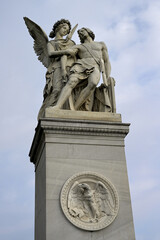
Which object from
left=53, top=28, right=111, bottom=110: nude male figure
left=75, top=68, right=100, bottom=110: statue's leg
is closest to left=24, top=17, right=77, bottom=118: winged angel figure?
left=53, top=28, right=111, bottom=110: nude male figure

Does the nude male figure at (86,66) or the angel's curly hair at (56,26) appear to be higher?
the angel's curly hair at (56,26)

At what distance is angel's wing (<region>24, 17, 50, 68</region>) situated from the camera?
1302cm

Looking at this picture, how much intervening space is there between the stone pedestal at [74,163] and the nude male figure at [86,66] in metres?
0.75

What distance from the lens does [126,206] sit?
9477 millimetres

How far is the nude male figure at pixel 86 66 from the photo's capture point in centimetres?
1098

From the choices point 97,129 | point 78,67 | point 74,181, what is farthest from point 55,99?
point 74,181

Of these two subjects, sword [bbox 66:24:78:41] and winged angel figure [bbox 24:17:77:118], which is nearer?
winged angel figure [bbox 24:17:77:118]

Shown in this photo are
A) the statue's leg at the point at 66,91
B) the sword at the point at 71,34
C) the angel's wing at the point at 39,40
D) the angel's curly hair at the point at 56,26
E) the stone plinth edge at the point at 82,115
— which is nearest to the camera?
the stone plinth edge at the point at 82,115

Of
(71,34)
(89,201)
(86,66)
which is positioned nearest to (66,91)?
(86,66)

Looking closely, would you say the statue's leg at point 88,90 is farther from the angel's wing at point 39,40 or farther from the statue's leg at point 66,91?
the angel's wing at point 39,40

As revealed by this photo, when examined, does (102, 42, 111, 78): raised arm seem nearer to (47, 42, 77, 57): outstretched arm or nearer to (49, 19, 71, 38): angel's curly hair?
(47, 42, 77, 57): outstretched arm

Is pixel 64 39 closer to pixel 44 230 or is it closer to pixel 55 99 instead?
pixel 55 99

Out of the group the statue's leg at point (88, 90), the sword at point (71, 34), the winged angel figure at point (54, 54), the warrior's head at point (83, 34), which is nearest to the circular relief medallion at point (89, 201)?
the statue's leg at point (88, 90)

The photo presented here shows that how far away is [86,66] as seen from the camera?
11.4 metres
